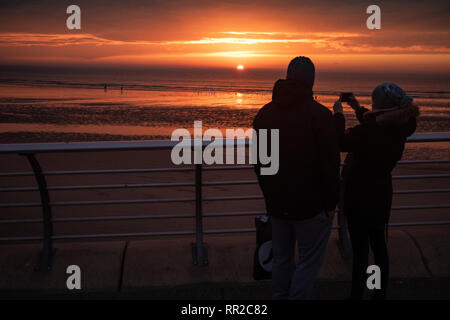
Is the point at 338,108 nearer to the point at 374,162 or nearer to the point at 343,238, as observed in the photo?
the point at 374,162

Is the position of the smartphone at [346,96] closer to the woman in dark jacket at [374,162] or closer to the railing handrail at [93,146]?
the woman in dark jacket at [374,162]

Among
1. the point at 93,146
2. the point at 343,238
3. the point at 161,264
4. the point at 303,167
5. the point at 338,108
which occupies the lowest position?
the point at 161,264

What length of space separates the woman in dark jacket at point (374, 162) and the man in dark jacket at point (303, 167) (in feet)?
1.06

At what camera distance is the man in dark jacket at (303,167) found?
8.60ft

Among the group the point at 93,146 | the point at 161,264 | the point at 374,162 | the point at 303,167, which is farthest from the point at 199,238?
the point at 374,162

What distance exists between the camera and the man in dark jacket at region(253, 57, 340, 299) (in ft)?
8.60

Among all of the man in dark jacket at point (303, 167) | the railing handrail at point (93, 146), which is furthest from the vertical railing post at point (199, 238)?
the man in dark jacket at point (303, 167)

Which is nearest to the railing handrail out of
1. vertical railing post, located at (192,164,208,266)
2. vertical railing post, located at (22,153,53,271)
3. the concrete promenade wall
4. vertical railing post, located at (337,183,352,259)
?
vertical railing post, located at (22,153,53,271)

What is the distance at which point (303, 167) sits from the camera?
8.71ft

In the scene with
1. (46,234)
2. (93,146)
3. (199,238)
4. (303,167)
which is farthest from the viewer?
(199,238)

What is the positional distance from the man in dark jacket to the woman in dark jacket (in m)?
0.32

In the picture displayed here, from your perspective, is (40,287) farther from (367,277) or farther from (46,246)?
(367,277)

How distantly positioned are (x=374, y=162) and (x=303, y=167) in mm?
590

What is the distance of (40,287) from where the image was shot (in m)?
3.51
